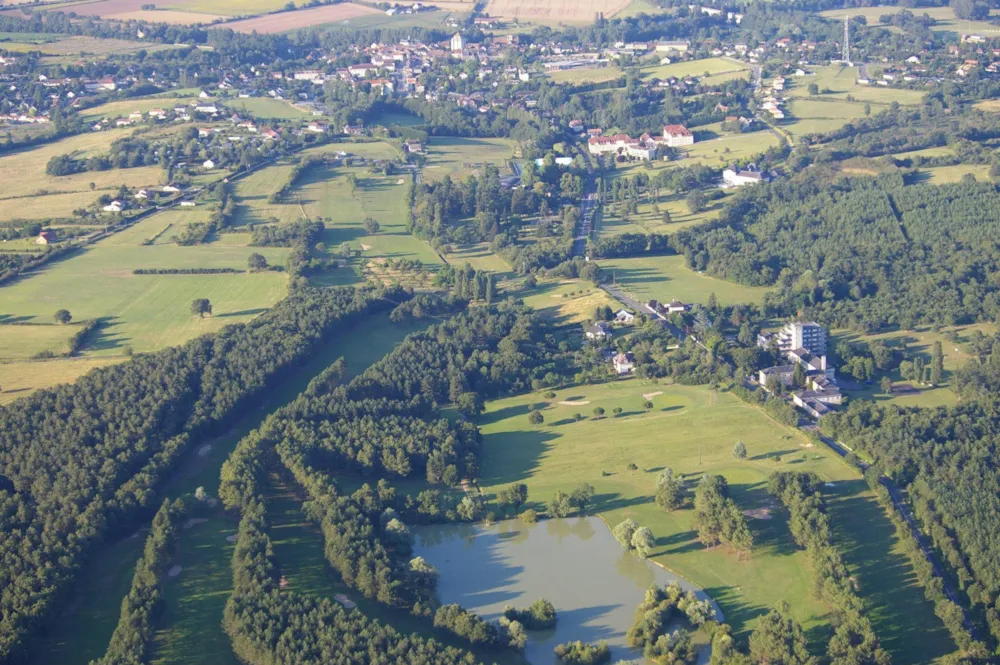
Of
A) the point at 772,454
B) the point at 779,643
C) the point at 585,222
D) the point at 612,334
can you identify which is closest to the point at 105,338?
the point at 612,334

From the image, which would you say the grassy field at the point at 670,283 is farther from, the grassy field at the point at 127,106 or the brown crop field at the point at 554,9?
the brown crop field at the point at 554,9

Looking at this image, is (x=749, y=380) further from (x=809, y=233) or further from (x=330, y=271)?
(x=330, y=271)

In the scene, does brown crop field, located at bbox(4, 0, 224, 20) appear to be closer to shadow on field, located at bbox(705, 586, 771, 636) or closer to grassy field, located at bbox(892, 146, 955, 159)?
grassy field, located at bbox(892, 146, 955, 159)

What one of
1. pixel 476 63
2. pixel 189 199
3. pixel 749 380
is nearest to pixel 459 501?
pixel 749 380

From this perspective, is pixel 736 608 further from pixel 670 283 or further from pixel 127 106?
pixel 127 106

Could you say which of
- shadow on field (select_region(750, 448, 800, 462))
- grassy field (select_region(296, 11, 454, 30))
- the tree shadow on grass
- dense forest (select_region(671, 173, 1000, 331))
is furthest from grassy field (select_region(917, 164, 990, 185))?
grassy field (select_region(296, 11, 454, 30))

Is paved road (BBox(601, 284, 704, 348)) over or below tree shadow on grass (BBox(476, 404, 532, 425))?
over
